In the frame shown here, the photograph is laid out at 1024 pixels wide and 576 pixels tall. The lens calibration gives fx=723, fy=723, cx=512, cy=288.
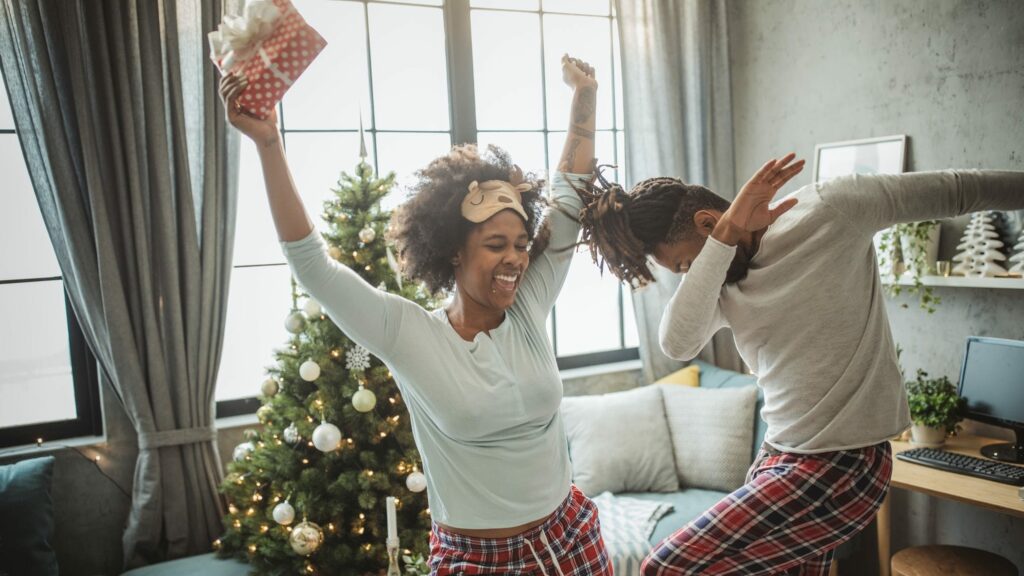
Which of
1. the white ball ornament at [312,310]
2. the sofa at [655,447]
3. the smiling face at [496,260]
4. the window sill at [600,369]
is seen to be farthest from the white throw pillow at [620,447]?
the smiling face at [496,260]

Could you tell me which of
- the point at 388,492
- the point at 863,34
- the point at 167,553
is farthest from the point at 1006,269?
the point at 167,553

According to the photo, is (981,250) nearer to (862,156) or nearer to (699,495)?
(862,156)

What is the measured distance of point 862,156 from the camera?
3186 mm

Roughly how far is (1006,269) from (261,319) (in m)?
3.03

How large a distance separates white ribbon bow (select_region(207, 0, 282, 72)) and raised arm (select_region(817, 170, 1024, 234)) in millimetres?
1068

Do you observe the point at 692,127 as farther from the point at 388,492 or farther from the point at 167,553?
the point at 167,553

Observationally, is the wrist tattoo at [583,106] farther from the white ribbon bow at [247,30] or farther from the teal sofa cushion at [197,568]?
the teal sofa cushion at [197,568]

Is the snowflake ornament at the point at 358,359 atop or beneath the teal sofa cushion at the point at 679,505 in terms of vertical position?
atop

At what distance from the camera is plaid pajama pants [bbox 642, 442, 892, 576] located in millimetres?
1474

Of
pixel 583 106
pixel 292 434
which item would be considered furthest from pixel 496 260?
pixel 292 434

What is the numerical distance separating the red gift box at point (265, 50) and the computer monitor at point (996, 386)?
2.55m

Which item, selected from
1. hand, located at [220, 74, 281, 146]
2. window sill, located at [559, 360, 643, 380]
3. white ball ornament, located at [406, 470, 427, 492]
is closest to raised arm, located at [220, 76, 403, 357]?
hand, located at [220, 74, 281, 146]

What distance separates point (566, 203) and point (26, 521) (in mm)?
2234

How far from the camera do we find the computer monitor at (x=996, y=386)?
2.51 meters
